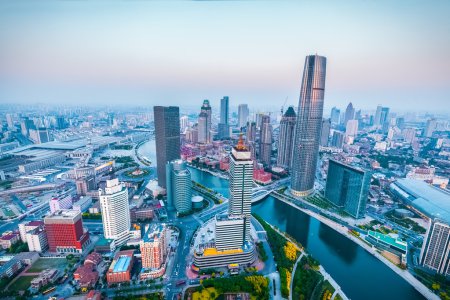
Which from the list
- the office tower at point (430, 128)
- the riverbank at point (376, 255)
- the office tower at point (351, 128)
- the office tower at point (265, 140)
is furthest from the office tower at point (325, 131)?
the office tower at point (430, 128)

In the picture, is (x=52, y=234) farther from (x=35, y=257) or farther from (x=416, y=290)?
(x=416, y=290)

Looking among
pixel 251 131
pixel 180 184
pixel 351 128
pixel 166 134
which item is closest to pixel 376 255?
pixel 180 184

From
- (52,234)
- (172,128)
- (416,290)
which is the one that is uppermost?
(172,128)

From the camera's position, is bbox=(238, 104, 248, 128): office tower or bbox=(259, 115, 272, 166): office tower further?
bbox=(238, 104, 248, 128): office tower

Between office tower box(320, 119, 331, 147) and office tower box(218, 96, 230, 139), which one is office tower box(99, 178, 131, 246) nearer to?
office tower box(218, 96, 230, 139)

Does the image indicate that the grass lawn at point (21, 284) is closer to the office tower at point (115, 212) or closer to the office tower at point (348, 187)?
the office tower at point (115, 212)

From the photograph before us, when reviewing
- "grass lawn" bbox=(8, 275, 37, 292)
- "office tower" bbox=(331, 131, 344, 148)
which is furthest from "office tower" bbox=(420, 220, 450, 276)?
"office tower" bbox=(331, 131, 344, 148)

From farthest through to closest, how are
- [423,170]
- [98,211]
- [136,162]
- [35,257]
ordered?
[136,162] → [423,170] → [98,211] → [35,257]

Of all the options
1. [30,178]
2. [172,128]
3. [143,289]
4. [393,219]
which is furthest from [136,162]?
[393,219]
